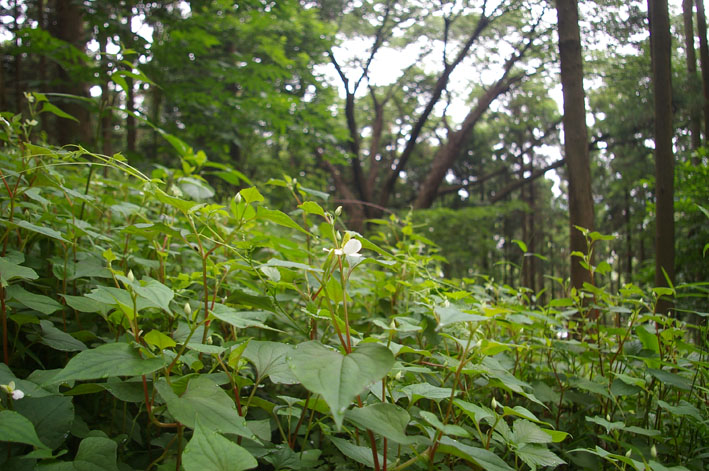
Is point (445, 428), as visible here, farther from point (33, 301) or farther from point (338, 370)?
point (33, 301)

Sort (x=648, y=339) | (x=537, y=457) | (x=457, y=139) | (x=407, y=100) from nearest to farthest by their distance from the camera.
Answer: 1. (x=537, y=457)
2. (x=648, y=339)
3. (x=457, y=139)
4. (x=407, y=100)

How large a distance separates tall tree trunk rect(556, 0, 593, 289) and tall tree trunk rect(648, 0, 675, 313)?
403 millimetres

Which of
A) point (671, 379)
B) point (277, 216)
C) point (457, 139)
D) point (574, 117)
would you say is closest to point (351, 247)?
point (277, 216)

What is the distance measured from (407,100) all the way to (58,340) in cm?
1369

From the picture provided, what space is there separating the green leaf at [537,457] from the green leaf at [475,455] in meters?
0.09

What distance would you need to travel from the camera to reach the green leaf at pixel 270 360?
0.87 metres

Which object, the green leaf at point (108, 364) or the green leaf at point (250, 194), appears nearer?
the green leaf at point (108, 364)

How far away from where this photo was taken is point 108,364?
2.32ft

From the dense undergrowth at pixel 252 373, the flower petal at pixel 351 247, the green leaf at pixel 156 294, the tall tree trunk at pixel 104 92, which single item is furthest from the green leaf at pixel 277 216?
the tall tree trunk at pixel 104 92

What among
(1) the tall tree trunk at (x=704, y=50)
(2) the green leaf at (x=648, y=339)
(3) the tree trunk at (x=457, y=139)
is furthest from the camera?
(3) the tree trunk at (x=457, y=139)

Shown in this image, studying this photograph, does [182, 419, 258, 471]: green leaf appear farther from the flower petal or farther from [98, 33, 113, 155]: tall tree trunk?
[98, 33, 113, 155]: tall tree trunk

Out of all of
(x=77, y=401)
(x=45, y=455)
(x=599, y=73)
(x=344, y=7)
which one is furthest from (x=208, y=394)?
(x=344, y=7)

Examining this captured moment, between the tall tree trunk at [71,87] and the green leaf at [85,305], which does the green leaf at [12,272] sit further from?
the tall tree trunk at [71,87]

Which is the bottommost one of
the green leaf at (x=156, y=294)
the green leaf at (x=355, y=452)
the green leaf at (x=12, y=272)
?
the green leaf at (x=355, y=452)
